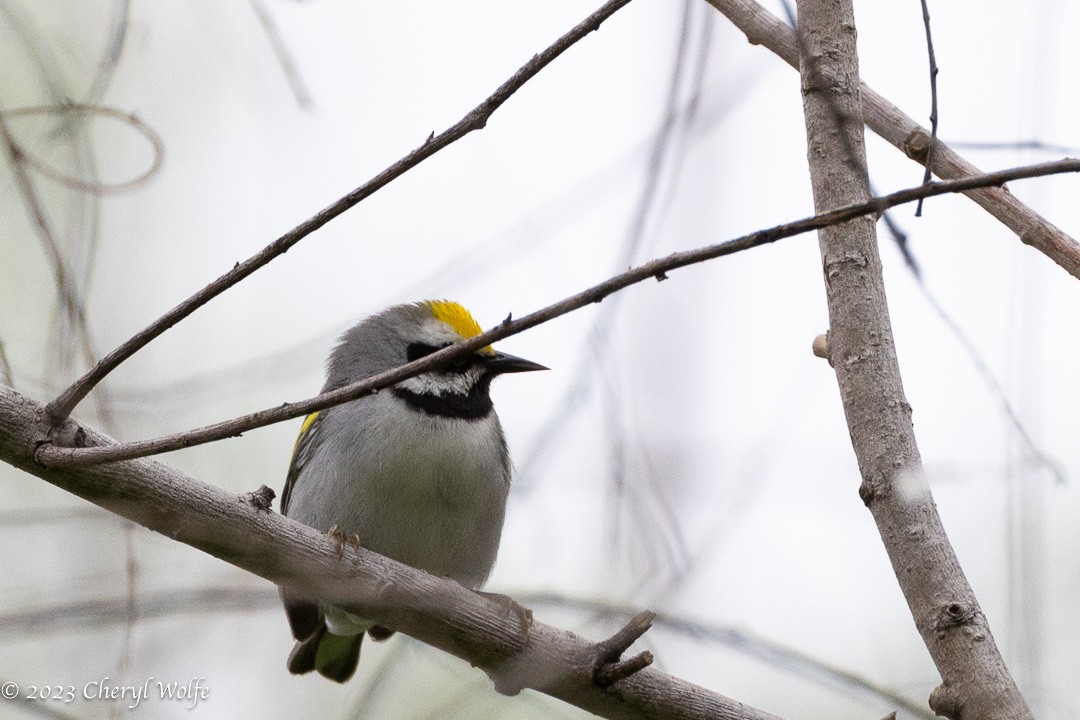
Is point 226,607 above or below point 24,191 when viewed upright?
below

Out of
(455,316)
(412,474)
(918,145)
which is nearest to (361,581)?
(412,474)

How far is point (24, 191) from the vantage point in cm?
306

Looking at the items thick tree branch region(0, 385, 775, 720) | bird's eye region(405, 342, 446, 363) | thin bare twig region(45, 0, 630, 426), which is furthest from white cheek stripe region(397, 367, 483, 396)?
thin bare twig region(45, 0, 630, 426)

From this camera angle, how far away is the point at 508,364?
4602 millimetres

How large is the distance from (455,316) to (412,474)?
102 cm

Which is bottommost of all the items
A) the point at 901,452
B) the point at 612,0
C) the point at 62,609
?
the point at 62,609

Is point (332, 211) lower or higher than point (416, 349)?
lower

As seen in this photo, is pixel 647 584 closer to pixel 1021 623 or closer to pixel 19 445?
pixel 1021 623

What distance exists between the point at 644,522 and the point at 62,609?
1.54m

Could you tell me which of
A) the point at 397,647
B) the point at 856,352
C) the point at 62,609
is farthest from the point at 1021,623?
the point at 62,609

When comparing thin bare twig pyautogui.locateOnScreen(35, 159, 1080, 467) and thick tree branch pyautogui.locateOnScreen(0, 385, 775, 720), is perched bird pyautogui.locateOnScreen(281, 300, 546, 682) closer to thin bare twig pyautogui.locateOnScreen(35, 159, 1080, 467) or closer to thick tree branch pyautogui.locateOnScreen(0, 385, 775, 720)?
thick tree branch pyautogui.locateOnScreen(0, 385, 775, 720)

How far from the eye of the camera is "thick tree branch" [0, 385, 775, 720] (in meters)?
2.44

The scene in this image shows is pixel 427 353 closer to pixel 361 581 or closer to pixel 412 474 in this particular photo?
pixel 412 474

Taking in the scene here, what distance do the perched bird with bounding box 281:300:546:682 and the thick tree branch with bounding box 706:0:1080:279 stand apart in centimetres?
187
